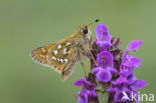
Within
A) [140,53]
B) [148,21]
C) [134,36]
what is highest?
[148,21]

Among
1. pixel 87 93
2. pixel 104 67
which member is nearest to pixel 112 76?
pixel 104 67

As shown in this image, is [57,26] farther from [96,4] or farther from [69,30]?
[96,4]

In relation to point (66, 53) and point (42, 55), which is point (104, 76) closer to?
point (66, 53)

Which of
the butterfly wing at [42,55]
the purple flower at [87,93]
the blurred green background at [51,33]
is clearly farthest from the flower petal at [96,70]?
the blurred green background at [51,33]

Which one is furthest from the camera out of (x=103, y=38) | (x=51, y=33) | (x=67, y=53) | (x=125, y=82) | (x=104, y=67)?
(x=51, y=33)

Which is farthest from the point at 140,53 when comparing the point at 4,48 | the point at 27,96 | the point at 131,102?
the point at 131,102

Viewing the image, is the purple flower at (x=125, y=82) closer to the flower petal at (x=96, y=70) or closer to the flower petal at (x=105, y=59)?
the flower petal at (x=105, y=59)
